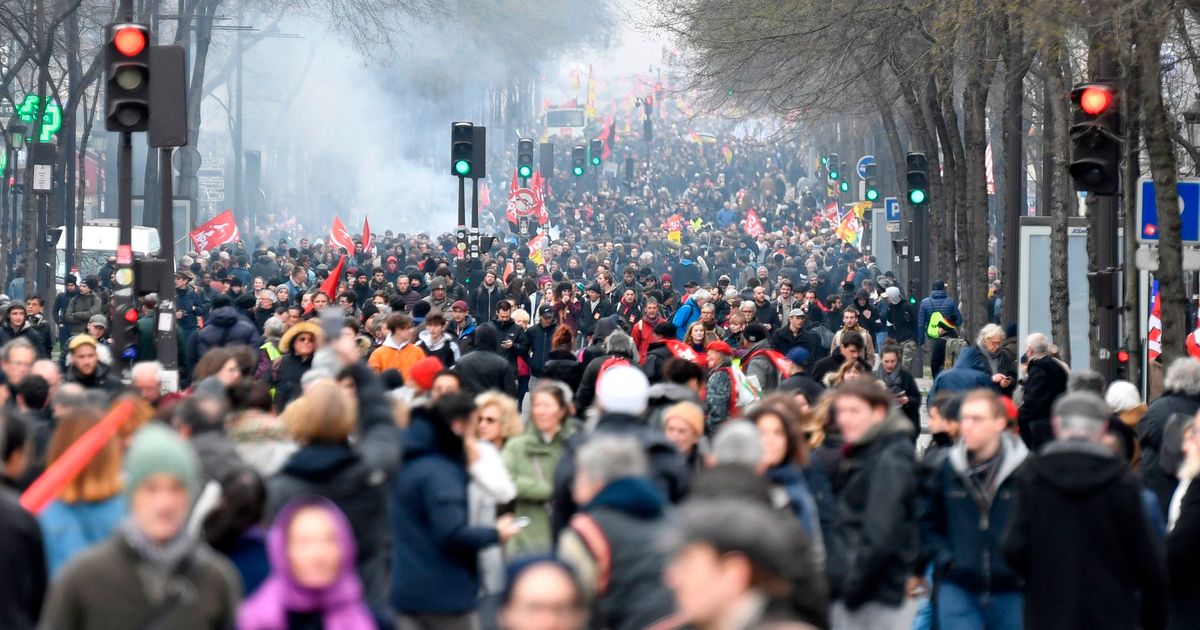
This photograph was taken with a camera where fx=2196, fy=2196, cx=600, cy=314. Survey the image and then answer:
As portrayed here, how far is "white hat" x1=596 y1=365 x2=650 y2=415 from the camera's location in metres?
8.84

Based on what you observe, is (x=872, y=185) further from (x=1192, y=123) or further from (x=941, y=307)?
(x=1192, y=123)

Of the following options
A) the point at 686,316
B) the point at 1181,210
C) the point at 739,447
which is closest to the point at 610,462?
the point at 739,447

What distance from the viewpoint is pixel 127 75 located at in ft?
49.6

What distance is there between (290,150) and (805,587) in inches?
4547

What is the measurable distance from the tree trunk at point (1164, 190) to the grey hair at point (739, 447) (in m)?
9.56

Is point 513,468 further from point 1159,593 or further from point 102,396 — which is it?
point 1159,593

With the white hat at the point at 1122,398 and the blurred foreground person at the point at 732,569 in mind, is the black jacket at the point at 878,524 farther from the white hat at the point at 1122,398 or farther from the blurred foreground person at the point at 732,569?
the white hat at the point at 1122,398

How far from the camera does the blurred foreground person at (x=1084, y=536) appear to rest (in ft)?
26.0

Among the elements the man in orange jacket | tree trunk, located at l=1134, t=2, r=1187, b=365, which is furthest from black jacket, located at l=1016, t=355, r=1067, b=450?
the man in orange jacket

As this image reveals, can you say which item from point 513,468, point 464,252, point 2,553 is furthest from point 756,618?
point 464,252

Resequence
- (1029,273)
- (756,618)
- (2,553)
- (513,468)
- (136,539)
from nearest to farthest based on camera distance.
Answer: (756,618) → (136,539) → (2,553) → (513,468) → (1029,273)

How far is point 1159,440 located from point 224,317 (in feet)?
28.7

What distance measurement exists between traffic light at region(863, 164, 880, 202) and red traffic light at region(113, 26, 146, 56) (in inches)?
1390

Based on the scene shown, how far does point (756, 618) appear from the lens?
186 inches
